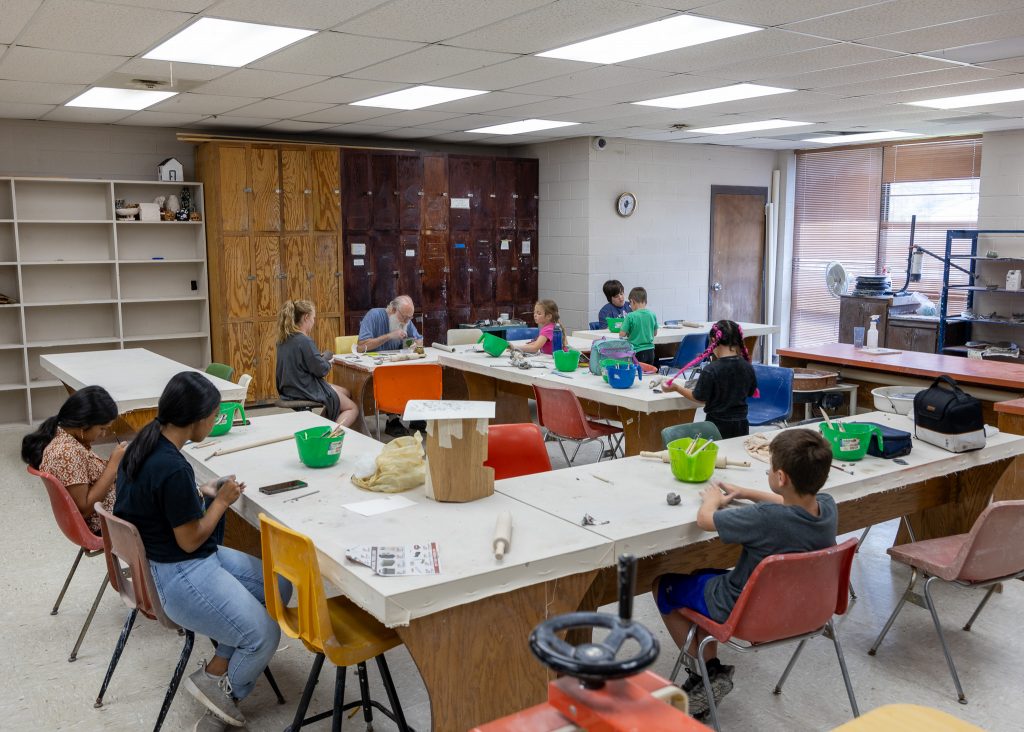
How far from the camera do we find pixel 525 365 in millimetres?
5785

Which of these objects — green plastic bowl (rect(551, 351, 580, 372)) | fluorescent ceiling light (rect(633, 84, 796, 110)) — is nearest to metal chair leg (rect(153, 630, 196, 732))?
green plastic bowl (rect(551, 351, 580, 372))

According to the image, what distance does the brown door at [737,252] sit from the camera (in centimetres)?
1052

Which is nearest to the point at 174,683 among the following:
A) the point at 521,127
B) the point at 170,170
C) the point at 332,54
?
the point at 332,54

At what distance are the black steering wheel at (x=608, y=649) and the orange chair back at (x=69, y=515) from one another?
7.90 ft

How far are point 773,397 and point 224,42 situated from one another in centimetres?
380

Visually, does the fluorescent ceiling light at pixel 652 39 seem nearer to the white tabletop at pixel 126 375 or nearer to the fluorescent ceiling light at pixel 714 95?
the fluorescent ceiling light at pixel 714 95

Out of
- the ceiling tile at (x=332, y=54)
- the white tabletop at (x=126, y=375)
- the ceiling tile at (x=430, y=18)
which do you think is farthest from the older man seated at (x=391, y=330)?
the ceiling tile at (x=430, y=18)

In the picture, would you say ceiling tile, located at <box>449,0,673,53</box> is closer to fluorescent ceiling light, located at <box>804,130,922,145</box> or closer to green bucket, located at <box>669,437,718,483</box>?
green bucket, located at <box>669,437,718,483</box>

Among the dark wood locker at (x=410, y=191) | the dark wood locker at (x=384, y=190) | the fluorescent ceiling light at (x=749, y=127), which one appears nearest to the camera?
the fluorescent ceiling light at (x=749, y=127)

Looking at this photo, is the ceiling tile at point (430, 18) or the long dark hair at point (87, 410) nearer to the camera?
the long dark hair at point (87, 410)

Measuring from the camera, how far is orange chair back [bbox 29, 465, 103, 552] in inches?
124

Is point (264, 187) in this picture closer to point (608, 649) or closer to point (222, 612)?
point (222, 612)

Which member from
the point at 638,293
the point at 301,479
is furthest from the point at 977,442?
the point at 638,293

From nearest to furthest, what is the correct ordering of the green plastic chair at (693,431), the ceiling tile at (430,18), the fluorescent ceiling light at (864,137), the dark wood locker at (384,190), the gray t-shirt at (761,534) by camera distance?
the gray t-shirt at (761,534), the green plastic chair at (693,431), the ceiling tile at (430,18), the dark wood locker at (384,190), the fluorescent ceiling light at (864,137)
